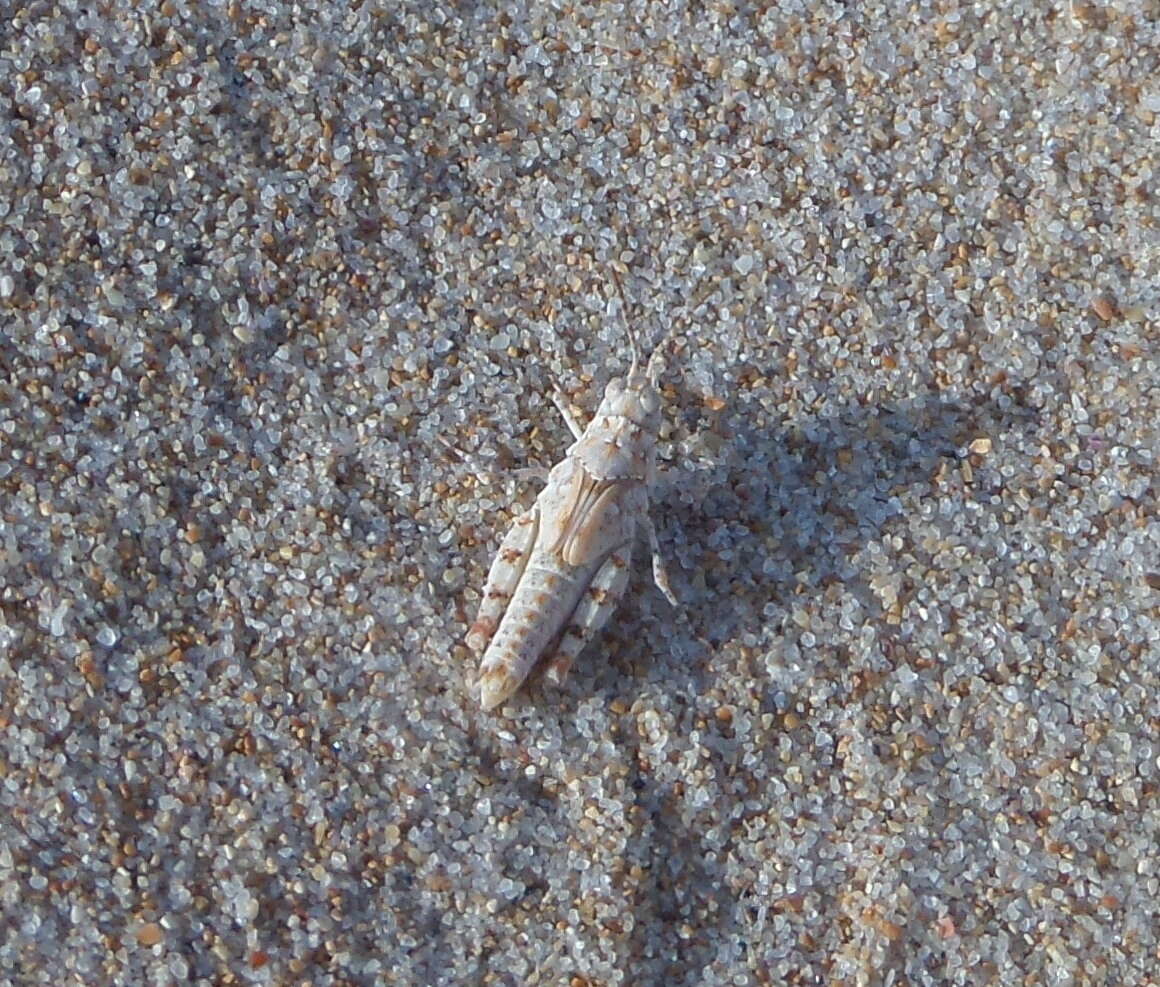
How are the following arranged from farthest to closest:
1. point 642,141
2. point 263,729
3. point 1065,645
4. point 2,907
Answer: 1. point 642,141
2. point 1065,645
3. point 263,729
4. point 2,907

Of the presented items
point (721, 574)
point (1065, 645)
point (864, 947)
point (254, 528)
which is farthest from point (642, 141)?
point (864, 947)

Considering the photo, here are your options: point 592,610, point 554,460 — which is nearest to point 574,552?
point 592,610

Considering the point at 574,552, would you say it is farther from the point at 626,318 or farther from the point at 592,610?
the point at 626,318

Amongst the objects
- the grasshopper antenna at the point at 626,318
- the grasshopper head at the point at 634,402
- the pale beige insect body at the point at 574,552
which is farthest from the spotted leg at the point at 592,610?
the grasshopper antenna at the point at 626,318

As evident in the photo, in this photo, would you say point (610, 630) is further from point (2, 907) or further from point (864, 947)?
point (2, 907)

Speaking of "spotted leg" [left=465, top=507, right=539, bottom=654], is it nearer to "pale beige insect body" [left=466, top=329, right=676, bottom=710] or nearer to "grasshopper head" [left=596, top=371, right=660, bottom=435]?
"pale beige insect body" [left=466, top=329, right=676, bottom=710]

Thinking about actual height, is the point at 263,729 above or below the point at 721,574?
below

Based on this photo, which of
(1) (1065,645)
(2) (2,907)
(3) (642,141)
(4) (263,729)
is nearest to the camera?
(2) (2,907)
